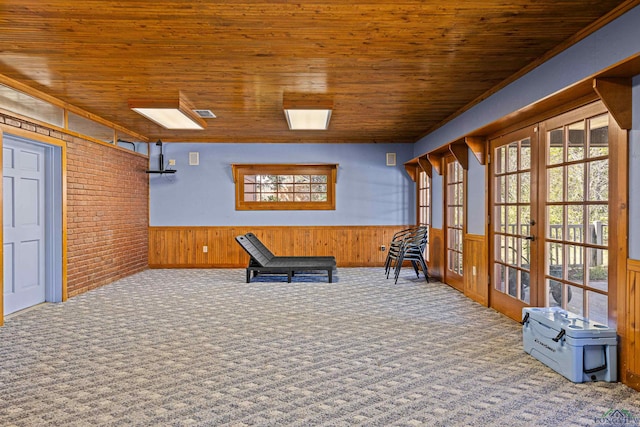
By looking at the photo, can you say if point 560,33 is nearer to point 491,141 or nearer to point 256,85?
point 491,141

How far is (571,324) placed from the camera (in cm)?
302

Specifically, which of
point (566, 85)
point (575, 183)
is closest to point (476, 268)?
point (575, 183)

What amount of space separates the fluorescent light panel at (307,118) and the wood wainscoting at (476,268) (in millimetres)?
2447

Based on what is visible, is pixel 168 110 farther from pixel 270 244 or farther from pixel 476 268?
pixel 476 268

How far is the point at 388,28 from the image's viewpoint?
323 centimetres

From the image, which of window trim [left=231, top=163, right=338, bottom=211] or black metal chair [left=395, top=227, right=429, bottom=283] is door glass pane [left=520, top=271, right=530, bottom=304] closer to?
black metal chair [left=395, top=227, right=429, bottom=283]

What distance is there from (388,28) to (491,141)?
2.48 metres

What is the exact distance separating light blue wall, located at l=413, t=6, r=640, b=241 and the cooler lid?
1.82ft

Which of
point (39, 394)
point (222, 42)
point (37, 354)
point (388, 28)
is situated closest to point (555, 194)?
point (388, 28)

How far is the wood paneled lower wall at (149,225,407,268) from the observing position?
8.56 metres

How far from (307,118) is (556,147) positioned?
120 inches

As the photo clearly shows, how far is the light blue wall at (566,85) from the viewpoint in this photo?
276cm

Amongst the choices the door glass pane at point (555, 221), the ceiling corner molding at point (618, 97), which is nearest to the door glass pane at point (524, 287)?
the door glass pane at point (555, 221)

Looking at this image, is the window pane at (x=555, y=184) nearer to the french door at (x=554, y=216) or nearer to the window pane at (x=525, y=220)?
the french door at (x=554, y=216)
